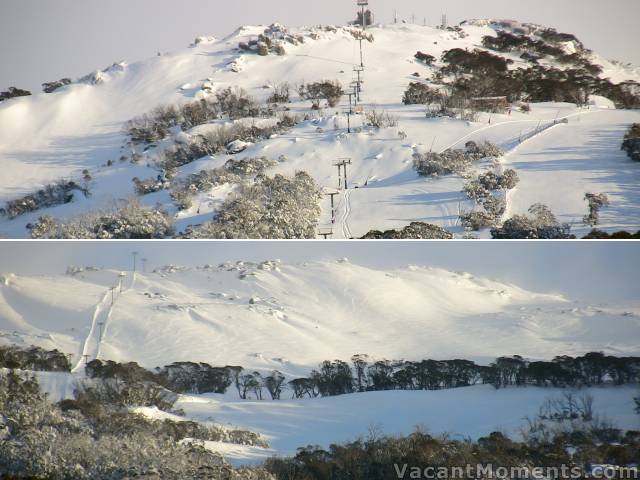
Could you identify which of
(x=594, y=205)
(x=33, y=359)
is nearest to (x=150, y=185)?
(x=33, y=359)

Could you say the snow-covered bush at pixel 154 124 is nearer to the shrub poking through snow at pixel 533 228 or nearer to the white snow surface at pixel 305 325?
the white snow surface at pixel 305 325

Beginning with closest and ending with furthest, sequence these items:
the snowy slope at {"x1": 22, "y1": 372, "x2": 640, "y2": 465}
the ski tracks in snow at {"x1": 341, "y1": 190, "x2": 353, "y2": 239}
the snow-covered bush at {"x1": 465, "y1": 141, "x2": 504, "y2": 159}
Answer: the snowy slope at {"x1": 22, "y1": 372, "x2": 640, "y2": 465} → the ski tracks in snow at {"x1": 341, "y1": 190, "x2": 353, "y2": 239} → the snow-covered bush at {"x1": 465, "y1": 141, "x2": 504, "y2": 159}

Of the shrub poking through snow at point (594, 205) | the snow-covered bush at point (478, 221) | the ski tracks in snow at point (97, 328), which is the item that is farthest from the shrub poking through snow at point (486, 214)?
the ski tracks in snow at point (97, 328)

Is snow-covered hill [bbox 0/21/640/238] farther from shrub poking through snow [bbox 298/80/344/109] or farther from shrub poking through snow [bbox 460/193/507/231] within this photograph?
shrub poking through snow [bbox 298/80/344/109]

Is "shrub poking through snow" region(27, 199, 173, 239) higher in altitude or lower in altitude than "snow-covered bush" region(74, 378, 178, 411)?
higher

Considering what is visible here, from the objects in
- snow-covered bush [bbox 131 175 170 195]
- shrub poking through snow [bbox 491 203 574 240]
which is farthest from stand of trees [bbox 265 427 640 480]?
snow-covered bush [bbox 131 175 170 195]

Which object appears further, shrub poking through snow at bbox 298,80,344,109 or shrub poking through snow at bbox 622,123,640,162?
shrub poking through snow at bbox 298,80,344,109

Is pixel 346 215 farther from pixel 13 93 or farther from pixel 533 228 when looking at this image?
pixel 13 93

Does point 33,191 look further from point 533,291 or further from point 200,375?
point 533,291
